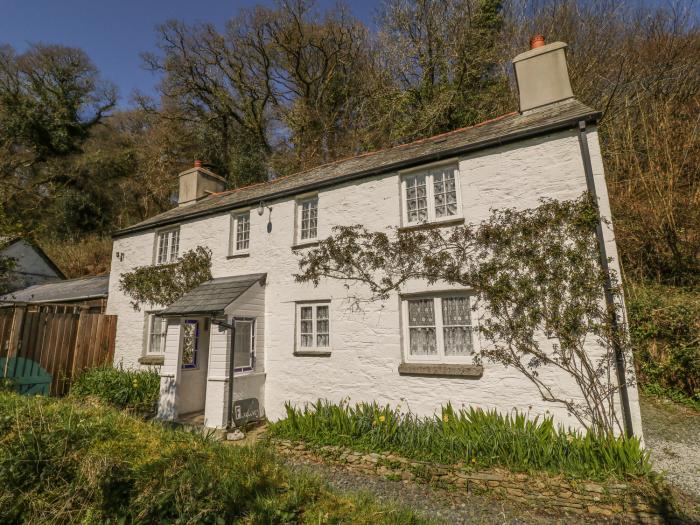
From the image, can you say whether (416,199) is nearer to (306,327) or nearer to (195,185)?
(306,327)

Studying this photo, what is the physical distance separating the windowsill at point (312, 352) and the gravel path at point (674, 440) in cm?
646

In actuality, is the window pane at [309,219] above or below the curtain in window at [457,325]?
above

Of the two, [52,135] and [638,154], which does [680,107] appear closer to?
[638,154]

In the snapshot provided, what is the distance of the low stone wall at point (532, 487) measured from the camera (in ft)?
16.0

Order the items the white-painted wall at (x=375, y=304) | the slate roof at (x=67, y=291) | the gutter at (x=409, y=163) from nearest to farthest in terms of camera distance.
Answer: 1. the white-painted wall at (x=375, y=304)
2. the gutter at (x=409, y=163)
3. the slate roof at (x=67, y=291)

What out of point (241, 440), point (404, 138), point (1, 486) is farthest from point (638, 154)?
point (1, 486)

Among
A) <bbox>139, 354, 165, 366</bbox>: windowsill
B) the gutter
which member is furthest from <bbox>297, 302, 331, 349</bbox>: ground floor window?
<bbox>139, 354, 165, 366</bbox>: windowsill

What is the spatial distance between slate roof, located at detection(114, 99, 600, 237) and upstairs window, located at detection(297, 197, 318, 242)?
1.44 ft

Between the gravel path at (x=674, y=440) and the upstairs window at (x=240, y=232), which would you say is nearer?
the gravel path at (x=674, y=440)

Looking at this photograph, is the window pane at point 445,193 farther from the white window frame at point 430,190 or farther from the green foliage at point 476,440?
the green foliage at point 476,440

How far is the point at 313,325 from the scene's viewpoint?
9.48 meters

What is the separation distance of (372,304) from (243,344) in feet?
12.5

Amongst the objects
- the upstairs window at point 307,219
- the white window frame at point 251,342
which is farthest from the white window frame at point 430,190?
the white window frame at point 251,342

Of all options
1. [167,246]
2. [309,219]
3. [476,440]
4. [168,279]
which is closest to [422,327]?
[476,440]
